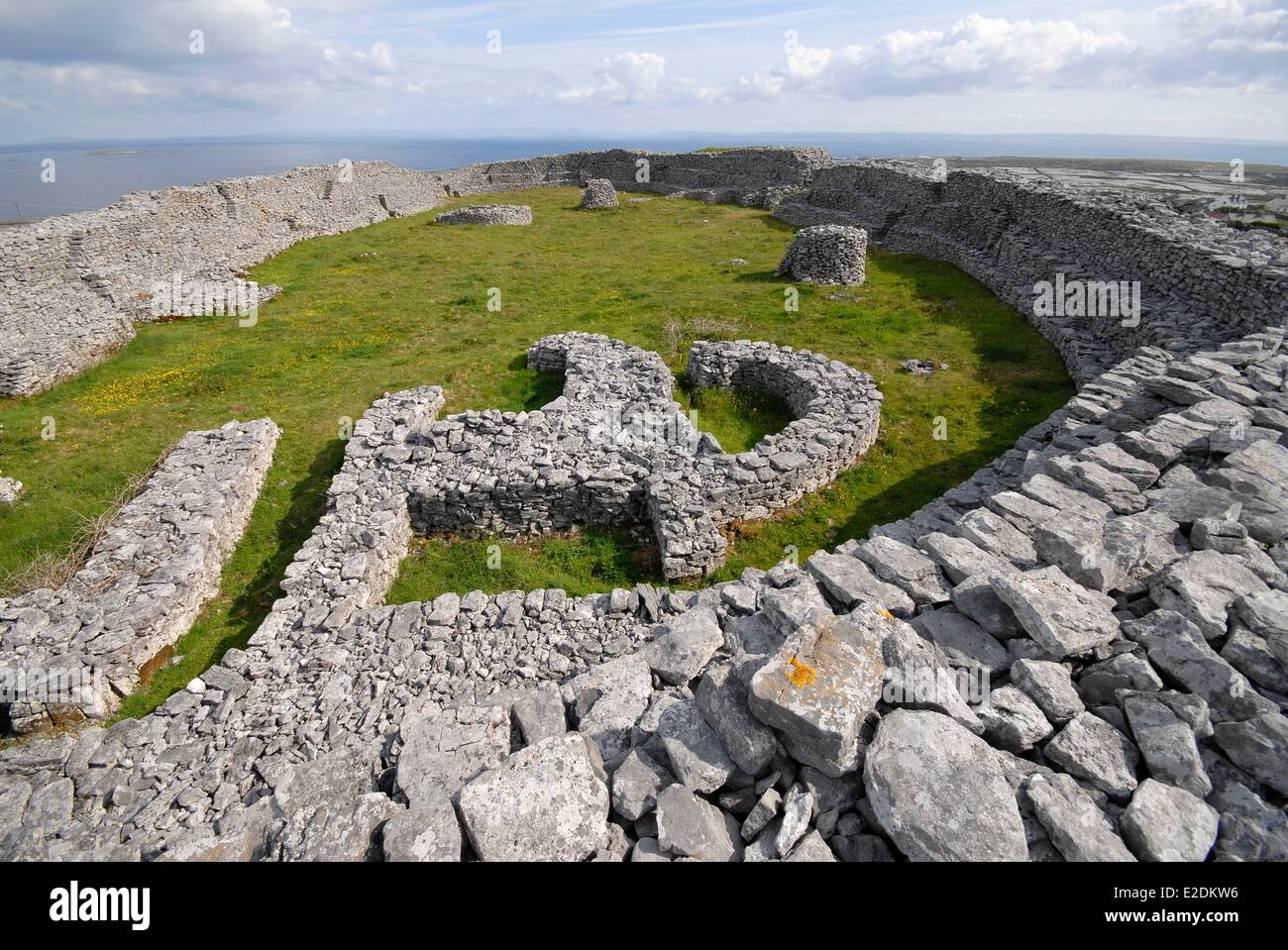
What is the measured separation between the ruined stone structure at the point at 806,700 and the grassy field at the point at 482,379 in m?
1.59

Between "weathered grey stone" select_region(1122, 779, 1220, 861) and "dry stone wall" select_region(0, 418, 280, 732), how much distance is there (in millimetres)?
10141

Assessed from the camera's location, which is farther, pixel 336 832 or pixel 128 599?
pixel 128 599

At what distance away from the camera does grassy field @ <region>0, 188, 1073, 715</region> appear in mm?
10430

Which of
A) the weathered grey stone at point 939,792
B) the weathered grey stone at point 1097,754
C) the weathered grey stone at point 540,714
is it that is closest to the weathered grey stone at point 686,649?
the weathered grey stone at point 540,714

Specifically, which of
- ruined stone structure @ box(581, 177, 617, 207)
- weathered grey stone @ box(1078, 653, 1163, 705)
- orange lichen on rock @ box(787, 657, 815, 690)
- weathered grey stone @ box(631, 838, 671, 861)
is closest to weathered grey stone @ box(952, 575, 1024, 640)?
weathered grey stone @ box(1078, 653, 1163, 705)

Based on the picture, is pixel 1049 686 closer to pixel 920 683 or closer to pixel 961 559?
pixel 920 683

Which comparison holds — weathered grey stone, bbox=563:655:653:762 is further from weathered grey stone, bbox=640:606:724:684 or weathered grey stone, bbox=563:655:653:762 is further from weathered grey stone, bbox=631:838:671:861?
weathered grey stone, bbox=631:838:671:861

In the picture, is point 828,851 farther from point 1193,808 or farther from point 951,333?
point 951,333

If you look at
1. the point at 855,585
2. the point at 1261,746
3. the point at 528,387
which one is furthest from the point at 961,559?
the point at 528,387

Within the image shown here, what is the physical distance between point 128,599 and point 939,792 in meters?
10.0

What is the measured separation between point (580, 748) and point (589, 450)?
25.5ft

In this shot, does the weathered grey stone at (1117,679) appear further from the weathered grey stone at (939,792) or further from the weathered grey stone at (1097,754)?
the weathered grey stone at (939,792)

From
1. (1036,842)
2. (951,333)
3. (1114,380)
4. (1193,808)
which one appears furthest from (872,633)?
(951,333)

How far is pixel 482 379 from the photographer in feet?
54.3
